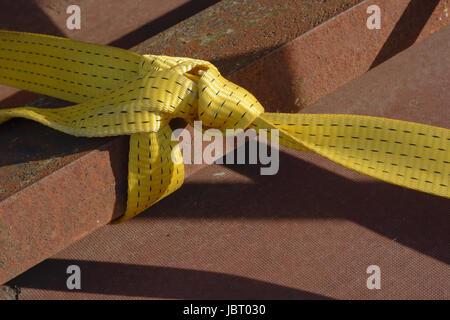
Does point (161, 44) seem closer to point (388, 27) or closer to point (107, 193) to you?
point (107, 193)

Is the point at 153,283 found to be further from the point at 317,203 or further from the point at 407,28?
the point at 407,28

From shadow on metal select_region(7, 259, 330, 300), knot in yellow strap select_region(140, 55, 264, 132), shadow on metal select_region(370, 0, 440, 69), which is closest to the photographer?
knot in yellow strap select_region(140, 55, 264, 132)

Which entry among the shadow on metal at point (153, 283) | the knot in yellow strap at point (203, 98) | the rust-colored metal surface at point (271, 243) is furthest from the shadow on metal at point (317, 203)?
the knot in yellow strap at point (203, 98)

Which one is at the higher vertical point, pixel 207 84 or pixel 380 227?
pixel 207 84

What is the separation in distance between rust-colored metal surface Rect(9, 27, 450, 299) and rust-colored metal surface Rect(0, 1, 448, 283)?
118mm

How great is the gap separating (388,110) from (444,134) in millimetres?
358

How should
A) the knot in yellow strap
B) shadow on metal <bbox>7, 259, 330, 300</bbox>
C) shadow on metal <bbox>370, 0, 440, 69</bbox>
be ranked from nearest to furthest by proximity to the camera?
the knot in yellow strap → shadow on metal <bbox>7, 259, 330, 300</bbox> → shadow on metal <bbox>370, 0, 440, 69</bbox>

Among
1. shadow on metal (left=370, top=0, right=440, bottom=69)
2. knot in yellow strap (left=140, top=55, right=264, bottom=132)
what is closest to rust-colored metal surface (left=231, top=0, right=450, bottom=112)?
shadow on metal (left=370, top=0, right=440, bottom=69)

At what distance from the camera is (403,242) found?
1.33 meters

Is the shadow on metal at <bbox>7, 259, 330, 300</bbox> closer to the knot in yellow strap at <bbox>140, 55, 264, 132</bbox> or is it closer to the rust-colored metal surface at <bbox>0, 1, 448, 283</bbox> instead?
the rust-colored metal surface at <bbox>0, 1, 448, 283</bbox>

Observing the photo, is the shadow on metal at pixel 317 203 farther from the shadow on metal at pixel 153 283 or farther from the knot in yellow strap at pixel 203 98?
the knot in yellow strap at pixel 203 98

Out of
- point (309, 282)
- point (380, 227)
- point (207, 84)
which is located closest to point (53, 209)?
point (207, 84)

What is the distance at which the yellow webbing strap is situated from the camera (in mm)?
1168

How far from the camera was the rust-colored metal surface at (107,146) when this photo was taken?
1200mm
